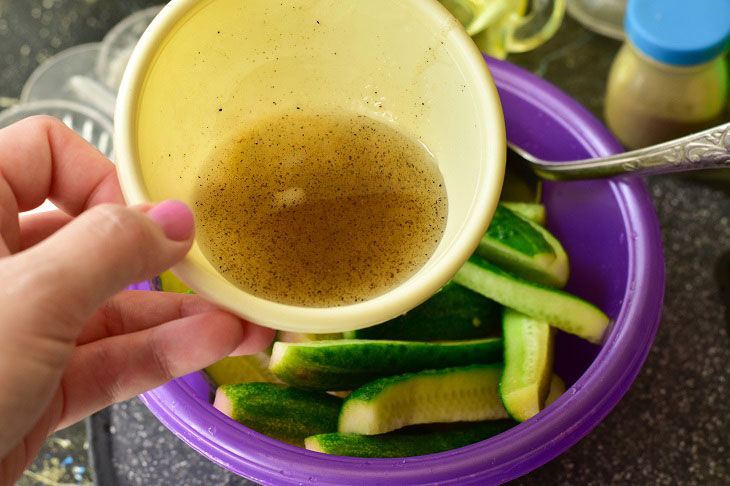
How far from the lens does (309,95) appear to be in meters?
0.73

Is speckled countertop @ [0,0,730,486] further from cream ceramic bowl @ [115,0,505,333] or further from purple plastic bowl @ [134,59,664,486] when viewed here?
cream ceramic bowl @ [115,0,505,333]

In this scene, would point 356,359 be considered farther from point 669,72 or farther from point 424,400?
point 669,72

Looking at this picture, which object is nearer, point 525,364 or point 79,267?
point 79,267

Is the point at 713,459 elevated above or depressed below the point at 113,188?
below

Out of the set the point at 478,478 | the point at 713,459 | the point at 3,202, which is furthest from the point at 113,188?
the point at 713,459

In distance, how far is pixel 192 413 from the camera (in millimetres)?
646

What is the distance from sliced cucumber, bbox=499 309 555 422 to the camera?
0.69m

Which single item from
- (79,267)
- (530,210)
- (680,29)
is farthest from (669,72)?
(79,267)

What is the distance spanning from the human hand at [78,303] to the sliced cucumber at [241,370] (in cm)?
11

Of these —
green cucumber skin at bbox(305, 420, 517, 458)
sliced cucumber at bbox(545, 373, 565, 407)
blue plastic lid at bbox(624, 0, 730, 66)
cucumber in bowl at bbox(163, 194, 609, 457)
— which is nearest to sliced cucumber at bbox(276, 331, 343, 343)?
cucumber in bowl at bbox(163, 194, 609, 457)

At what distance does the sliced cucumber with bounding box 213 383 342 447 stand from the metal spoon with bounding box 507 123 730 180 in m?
0.36

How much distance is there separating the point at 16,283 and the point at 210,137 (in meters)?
0.27

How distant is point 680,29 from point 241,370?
64 centimetres

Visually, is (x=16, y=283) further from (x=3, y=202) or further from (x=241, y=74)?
(x=241, y=74)
